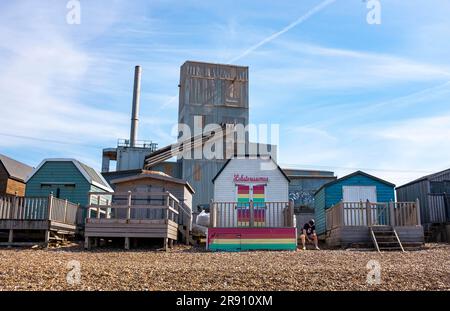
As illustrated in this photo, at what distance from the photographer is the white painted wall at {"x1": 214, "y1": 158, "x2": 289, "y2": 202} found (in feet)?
70.4

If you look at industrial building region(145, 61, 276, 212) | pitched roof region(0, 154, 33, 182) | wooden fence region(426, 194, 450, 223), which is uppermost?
industrial building region(145, 61, 276, 212)

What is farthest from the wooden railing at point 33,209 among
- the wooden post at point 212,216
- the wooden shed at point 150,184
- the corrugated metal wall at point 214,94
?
the corrugated metal wall at point 214,94

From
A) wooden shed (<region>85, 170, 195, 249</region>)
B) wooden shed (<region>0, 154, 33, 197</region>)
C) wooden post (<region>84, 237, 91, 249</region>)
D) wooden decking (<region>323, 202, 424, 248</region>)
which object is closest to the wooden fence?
wooden decking (<region>323, 202, 424, 248</region>)

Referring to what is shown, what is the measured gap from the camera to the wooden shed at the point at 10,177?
2931 centimetres

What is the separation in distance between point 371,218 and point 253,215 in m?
4.49

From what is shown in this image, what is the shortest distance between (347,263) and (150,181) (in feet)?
34.6

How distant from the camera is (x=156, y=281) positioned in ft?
29.5

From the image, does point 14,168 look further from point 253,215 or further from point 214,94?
point 253,215

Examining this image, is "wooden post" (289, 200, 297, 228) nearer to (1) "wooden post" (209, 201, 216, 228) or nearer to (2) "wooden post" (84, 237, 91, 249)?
(1) "wooden post" (209, 201, 216, 228)

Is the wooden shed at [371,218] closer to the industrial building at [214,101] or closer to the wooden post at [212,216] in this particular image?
the wooden post at [212,216]

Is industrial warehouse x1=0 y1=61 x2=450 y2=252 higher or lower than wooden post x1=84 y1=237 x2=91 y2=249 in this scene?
higher

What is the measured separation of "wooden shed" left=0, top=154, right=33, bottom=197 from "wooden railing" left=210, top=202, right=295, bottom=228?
48.1 feet
